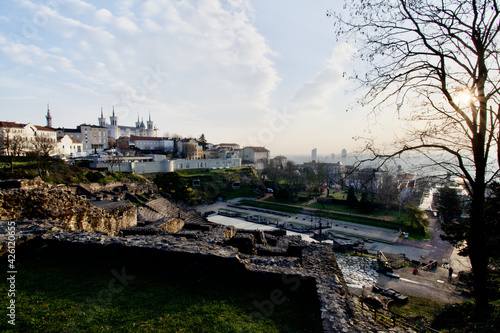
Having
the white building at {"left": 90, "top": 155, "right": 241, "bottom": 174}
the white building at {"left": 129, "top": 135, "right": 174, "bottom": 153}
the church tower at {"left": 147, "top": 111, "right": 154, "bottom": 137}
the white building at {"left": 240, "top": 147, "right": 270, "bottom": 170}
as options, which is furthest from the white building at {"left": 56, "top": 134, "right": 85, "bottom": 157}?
the church tower at {"left": 147, "top": 111, "right": 154, "bottom": 137}

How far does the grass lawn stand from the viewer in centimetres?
400

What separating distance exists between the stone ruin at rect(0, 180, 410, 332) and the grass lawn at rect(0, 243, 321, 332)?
36 centimetres

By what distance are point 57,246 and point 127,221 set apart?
8215 millimetres

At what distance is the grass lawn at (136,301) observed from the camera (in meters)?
4.00

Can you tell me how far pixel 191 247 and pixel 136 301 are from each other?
227cm

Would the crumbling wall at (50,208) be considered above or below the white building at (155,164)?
below

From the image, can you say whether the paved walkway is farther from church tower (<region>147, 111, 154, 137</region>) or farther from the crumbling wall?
church tower (<region>147, 111, 154, 137</region>)

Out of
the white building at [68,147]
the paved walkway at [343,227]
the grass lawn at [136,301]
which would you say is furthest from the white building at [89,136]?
the grass lawn at [136,301]

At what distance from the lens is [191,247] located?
22.4 ft

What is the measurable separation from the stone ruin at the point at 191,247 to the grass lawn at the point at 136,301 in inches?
14.2

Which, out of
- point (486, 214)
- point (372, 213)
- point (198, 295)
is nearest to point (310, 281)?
point (198, 295)

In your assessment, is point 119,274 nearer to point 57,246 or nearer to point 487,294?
point 57,246

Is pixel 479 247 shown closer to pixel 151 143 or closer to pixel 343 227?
pixel 343 227

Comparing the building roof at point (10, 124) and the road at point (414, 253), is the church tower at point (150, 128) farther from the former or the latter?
the road at point (414, 253)
